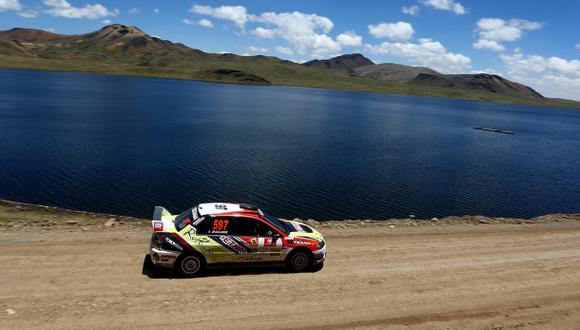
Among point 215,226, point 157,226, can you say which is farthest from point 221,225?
point 157,226

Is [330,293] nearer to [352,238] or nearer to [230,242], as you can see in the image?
[230,242]

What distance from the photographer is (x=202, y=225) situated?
15.2 m

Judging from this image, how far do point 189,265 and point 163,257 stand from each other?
2.96 ft

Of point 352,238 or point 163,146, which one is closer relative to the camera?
point 352,238

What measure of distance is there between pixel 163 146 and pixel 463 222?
42.5m

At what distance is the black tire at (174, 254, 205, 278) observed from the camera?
1479 cm

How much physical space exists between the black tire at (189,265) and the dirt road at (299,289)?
14.5 inches

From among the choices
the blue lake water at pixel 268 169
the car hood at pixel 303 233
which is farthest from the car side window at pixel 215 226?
the blue lake water at pixel 268 169

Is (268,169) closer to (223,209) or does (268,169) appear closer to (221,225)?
(223,209)

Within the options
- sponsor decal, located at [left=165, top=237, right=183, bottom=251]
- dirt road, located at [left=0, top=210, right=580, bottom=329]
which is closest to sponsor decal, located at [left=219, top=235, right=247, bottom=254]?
dirt road, located at [left=0, top=210, right=580, bottom=329]

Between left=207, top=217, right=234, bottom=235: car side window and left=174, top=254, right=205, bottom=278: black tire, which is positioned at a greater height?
left=207, top=217, right=234, bottom=235: car side window

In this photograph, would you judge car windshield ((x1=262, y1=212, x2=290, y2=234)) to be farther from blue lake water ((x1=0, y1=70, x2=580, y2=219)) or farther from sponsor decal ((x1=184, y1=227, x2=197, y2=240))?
blue lake water ((x1=0, y1=70, x2=580, y2=219))

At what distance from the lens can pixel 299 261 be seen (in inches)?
634

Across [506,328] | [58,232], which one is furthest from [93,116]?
[506,328]
